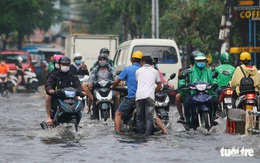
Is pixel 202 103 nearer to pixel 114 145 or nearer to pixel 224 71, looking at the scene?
pixel 114 145

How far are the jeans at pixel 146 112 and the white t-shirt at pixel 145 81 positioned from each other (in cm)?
10

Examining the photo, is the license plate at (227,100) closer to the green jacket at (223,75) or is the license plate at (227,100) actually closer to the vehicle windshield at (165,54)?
the green jacket at (223,75)

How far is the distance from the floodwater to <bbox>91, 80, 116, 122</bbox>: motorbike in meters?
0.23

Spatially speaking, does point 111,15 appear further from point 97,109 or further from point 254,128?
point 254,128

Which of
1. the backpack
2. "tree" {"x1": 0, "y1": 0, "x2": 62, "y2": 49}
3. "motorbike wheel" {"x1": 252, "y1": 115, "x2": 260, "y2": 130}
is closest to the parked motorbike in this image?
the backpack

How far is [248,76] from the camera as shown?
56.9 feet

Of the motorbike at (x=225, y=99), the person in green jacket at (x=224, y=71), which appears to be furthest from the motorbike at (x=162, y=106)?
the person in green jacket at (x=224, y=71)

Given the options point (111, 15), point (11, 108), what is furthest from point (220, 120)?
point (111, 15)

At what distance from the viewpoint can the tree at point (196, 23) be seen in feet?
124

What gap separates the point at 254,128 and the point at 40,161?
15.1 feet

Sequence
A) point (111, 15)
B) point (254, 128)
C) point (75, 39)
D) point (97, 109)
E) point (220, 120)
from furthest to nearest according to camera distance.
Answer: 1. point (111, 15)
2. point (75, 39)
3. point (220, 120)
4. point (97, 109)
5. point (254, 128)

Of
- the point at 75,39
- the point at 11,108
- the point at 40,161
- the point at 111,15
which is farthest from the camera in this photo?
the point at 111,15

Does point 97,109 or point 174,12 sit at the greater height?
point 174,12

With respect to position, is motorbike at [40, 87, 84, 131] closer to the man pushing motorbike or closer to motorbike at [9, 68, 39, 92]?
the man pushing motorbike
